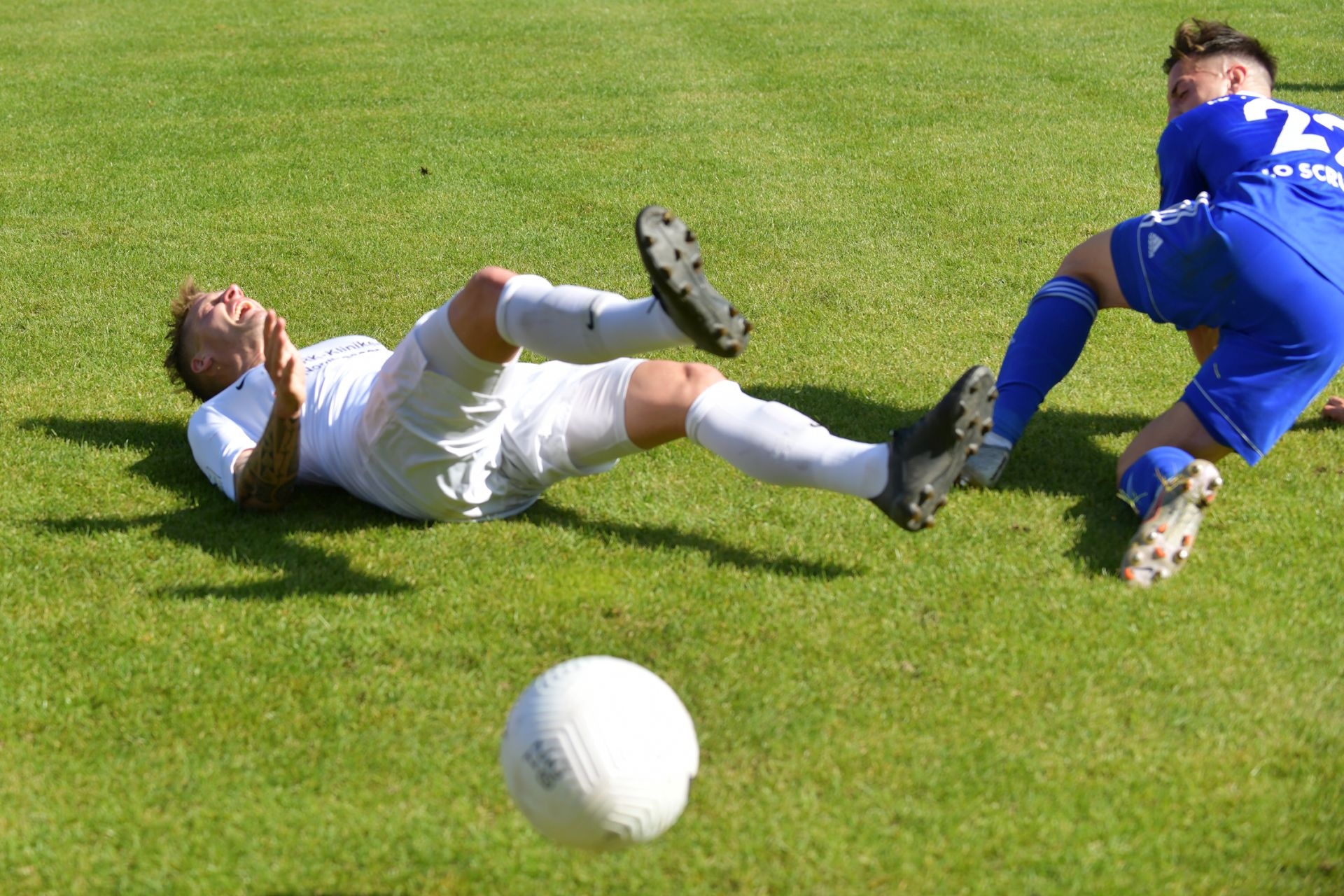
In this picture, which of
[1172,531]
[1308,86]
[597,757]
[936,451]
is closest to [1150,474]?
[1172,531]

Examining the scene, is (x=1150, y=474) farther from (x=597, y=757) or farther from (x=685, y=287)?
(x=597, y=757)

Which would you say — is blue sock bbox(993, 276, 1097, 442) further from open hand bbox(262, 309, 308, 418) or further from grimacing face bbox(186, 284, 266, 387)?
grimacing face bbox(186, 284, 266, 387)

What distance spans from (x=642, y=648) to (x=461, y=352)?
1.03 meters

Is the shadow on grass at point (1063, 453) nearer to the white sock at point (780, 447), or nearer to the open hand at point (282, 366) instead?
the white sock at point (780, 447)

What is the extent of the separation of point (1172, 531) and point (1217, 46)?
2307mm

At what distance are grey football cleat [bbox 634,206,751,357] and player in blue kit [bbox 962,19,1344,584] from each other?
1.53 meters

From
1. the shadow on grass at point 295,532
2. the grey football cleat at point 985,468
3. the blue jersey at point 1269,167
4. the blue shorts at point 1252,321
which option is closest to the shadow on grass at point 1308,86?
the blue jersey at point 1269,167

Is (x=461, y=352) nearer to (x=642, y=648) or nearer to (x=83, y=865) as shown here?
(x=642, y=648)

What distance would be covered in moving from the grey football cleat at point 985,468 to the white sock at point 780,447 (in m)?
0.91

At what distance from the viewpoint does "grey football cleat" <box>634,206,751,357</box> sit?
3373 millimetres

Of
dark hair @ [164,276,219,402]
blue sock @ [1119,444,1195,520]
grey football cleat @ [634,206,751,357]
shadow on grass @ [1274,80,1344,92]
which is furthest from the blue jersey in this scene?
shadow on grass @ [1274,80,1344,92]

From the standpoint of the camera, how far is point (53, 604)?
409 centimetres

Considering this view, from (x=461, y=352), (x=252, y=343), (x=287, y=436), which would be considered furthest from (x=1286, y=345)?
(x=252, y=343)

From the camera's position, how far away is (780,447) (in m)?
3.94
